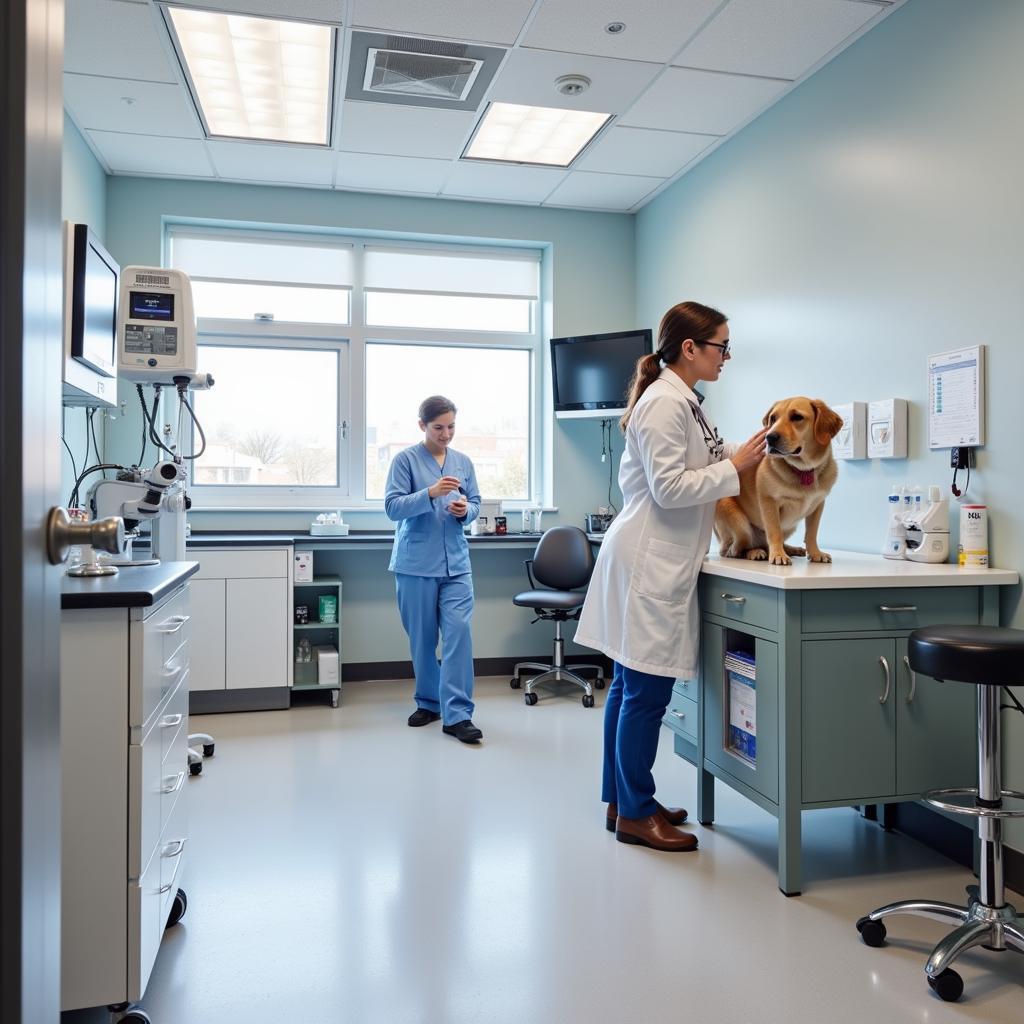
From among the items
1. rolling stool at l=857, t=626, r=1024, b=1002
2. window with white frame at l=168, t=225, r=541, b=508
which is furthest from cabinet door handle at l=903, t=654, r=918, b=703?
window with white frame at l=168, t=225, r=541, b=508

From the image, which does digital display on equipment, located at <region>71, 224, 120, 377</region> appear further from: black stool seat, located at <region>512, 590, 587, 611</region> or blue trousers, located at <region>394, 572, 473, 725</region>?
black stool seat, located at <region>512, 590, 587, 611</region>

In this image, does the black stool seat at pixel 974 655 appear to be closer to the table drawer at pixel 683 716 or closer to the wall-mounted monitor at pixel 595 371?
the table drawer at pixel 683 716

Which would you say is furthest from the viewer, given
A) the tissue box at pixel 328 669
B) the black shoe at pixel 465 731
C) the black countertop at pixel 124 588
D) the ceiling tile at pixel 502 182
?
the ceiling tile at pixel 502 182

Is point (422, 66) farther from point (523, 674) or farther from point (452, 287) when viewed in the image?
point (523, 674)

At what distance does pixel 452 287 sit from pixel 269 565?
6.69 ft

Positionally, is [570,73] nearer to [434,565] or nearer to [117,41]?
[117,41]

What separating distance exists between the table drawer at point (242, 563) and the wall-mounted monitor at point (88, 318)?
52.0 inches

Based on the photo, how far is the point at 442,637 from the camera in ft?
12.3

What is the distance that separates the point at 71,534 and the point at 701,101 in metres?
3.47

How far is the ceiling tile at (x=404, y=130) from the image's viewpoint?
364 centimetres

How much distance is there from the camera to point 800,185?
10.9 ft

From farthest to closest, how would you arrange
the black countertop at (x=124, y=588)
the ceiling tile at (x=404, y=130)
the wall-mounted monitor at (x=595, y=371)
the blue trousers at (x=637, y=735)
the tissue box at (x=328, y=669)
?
the wall-mounted monitor at (x=595, y=371), the tissue box at (x=328, y=669), the ceiling tile at (x=404, y=130), the blue trousers at (x=637, y=735), the black countertop at (x=124, y=588)

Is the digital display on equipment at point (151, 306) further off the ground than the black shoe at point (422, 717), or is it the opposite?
the digital display on equipment at point (151, 306)

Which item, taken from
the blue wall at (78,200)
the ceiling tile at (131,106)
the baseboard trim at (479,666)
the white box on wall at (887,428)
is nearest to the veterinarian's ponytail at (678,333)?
the white box on wall at (887,428)
